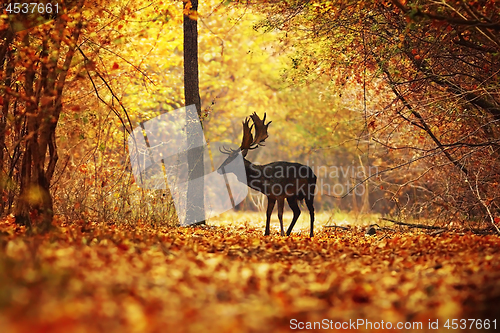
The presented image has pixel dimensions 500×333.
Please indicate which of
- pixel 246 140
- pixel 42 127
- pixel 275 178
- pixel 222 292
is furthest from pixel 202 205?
pixel 222 292

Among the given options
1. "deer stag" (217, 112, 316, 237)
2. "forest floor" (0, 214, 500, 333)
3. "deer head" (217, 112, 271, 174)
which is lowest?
"forest floor" (0, 214, 500, 333)

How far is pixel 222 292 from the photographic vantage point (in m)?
4.51

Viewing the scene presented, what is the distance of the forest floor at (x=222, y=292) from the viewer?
358cm

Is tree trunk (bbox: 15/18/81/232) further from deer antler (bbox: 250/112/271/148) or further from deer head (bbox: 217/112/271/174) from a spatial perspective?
deer antler (bbox: 250/112/271/148)

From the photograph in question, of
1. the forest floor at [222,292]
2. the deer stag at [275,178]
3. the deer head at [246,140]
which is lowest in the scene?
the forest floor at [222,292]

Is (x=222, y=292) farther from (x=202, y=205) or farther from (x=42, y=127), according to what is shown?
(x=202, y=205)

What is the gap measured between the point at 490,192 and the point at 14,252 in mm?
10305

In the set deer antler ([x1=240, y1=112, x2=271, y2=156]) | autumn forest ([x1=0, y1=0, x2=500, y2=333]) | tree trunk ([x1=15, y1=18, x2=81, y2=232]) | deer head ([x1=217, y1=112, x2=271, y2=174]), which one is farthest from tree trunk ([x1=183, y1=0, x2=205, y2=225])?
tree trunk ([x1=15, y1=18, x2=81, y2=232])

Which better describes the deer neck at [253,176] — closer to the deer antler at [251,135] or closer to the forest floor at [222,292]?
the deer antler at [251,135]

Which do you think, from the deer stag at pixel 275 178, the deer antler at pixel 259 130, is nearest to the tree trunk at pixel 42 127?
the deer stag at pixel 275 178

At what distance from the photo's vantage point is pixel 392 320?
13.4 feet

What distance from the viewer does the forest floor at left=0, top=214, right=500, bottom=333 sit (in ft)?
11.7

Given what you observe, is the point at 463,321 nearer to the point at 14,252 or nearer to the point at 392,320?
the point at 392,320

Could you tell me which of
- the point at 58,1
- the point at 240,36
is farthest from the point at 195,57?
the point at 240,36
